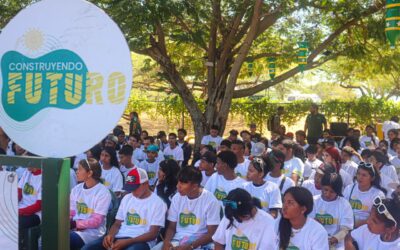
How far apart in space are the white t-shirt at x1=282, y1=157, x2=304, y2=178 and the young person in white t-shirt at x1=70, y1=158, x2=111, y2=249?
264cm

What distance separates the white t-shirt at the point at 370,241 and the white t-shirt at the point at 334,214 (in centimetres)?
50

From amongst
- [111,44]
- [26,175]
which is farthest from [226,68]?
[111,44]

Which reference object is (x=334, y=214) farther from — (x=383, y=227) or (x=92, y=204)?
(x=92, y=204)

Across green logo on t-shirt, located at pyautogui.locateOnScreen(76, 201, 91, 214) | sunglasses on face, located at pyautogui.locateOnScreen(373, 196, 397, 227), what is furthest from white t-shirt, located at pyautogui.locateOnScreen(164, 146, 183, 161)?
sunglasses on face, located at pyautogui.locateOnScreen(373, 196, 397, 227)

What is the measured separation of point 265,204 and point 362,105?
14216 mm

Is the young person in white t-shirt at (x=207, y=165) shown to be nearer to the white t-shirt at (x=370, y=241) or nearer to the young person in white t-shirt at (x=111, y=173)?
the young person in white t-shirt at (x=111, y=173)

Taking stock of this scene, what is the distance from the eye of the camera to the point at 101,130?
6.57ft

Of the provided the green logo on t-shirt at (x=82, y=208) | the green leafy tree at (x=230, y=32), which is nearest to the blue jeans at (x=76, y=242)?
the green logo on t-shirt at (x=82, y=208)

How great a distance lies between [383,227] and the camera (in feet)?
11.6

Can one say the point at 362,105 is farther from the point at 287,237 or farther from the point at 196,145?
the point at 287,237

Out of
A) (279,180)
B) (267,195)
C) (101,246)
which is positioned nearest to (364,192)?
(279,180)

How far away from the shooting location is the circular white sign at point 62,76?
2.00m

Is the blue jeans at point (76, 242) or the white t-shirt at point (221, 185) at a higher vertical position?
the white t-shirt at point (221, 185)

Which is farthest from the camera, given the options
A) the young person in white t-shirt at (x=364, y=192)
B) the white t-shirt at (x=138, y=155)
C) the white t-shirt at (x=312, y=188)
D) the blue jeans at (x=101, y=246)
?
the white t-shirt at (x=138, y=155)
